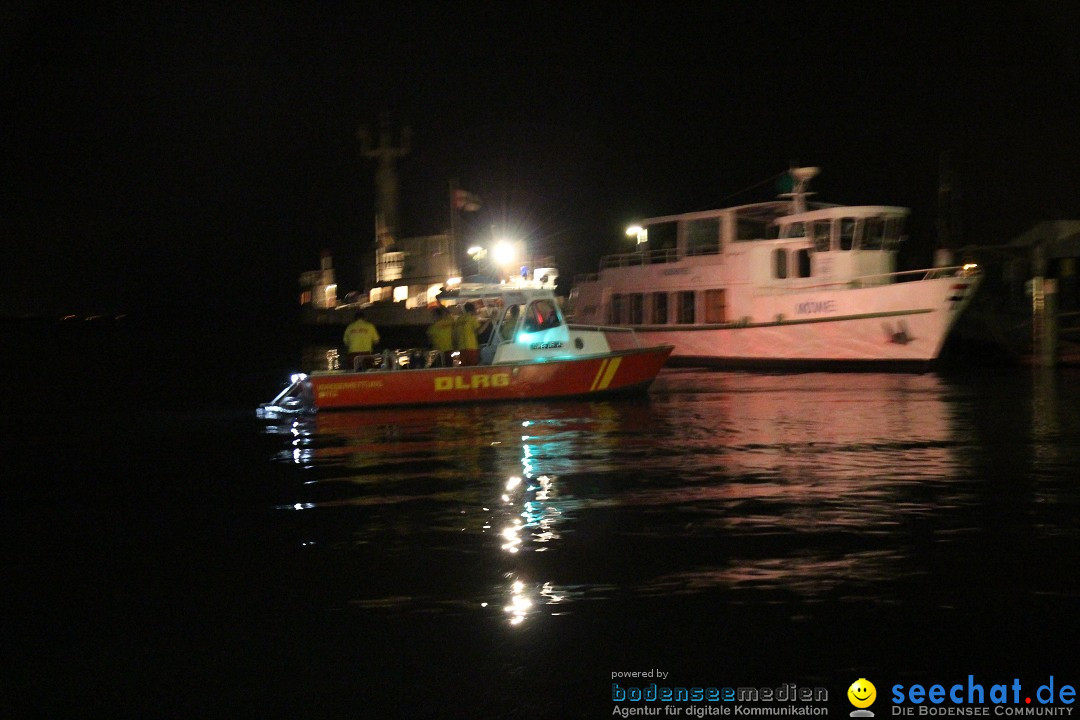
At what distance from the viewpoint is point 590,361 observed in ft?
54.5

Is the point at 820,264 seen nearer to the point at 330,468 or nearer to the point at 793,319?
the point at 793,319

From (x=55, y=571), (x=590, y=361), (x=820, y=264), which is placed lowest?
(x=55, y=571)

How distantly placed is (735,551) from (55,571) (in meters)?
4.38

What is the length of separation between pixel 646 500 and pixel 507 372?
8.12 m

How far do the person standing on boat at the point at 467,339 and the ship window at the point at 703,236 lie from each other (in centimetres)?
1136

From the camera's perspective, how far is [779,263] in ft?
84.6

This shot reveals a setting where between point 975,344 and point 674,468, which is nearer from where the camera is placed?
point 674,468

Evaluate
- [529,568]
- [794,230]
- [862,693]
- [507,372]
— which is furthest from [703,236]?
[862,693]

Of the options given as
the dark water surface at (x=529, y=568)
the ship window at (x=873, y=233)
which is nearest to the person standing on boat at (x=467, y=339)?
the dark water surface at (x=529, y=568)

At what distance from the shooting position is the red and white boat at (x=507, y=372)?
16.2m

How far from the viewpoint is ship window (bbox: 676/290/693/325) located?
89.5 ft

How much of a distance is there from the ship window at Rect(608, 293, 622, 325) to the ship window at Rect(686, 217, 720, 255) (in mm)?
2965

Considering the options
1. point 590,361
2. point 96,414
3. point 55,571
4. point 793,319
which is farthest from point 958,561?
point 793,319

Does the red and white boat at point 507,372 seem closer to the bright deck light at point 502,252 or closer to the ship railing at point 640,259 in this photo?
the bright deck light at point 502,252
